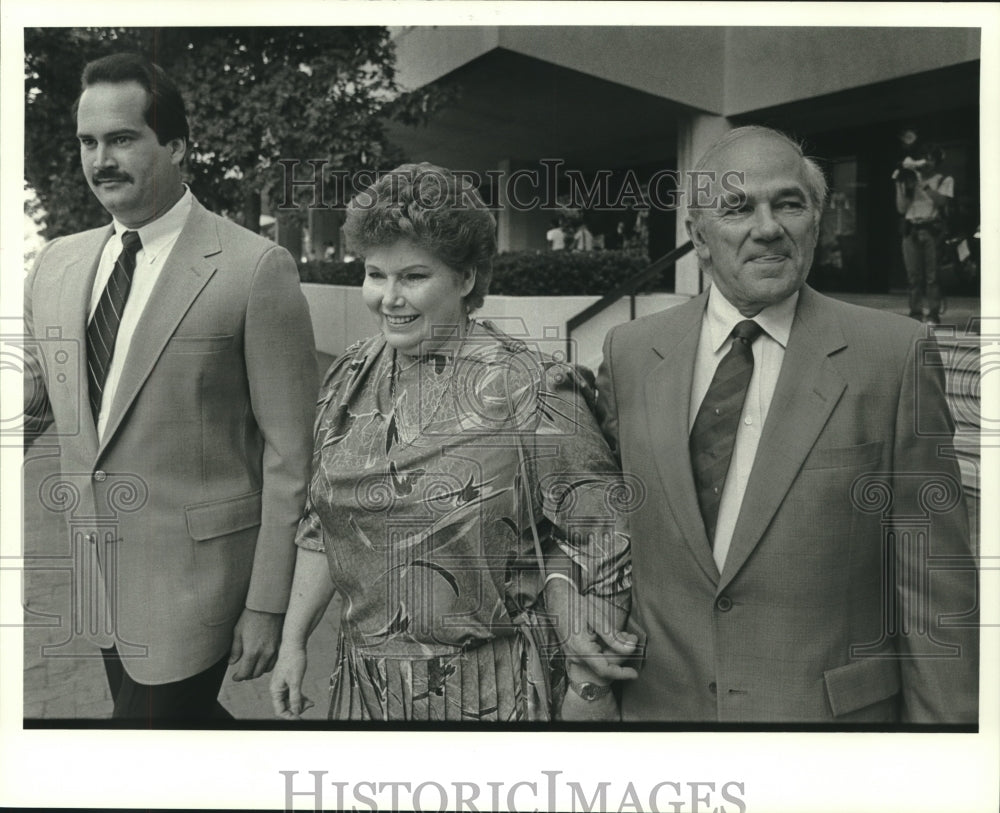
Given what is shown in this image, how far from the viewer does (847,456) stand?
2.58 metres

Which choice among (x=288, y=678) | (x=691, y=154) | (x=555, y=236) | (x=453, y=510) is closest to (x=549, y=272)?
(x=555, y=236)

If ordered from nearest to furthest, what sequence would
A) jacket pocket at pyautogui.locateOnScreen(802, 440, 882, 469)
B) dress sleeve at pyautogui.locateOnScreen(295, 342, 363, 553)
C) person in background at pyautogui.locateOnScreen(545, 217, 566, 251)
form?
jacket pocket at pyautogui.locateOnScreen(802, 440, 882, 469)
dress sleeve at pyautogui.locateOnScreen(295, 342, 363, 553)
person in background at pyautogui.locateOnScreen(545, 217, 566, 251)

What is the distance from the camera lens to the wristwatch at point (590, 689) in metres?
2.83

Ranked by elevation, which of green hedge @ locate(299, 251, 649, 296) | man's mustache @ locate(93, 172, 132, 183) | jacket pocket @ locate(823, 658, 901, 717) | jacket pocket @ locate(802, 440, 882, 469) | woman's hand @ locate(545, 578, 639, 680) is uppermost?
man's mustache @ locate(93, 172, 132, 183)

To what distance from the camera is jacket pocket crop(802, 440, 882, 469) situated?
258cm

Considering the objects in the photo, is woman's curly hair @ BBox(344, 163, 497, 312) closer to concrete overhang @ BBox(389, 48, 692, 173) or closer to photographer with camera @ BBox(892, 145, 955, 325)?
concrete overhang @ BBox(389, 48, 692, 173)

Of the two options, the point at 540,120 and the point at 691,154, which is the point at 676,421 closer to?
the point at 691,154

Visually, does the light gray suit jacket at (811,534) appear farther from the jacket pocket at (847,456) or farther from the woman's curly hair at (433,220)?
the woman's curly hair at (433,220)

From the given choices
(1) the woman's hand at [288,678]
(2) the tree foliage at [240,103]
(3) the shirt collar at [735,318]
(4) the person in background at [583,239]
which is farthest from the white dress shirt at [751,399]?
(1) the woman's hand at [288,678]

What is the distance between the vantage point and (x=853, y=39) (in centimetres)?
287

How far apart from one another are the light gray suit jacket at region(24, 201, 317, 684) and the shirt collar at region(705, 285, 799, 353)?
3.94 feet

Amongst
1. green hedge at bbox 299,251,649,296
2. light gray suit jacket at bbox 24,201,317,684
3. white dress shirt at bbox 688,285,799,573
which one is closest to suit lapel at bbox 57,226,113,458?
light gray suit jacket at bbox 24,201,317,684

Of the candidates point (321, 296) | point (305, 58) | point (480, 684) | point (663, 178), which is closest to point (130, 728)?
point (480, 684)

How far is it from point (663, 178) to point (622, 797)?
1.92 m
